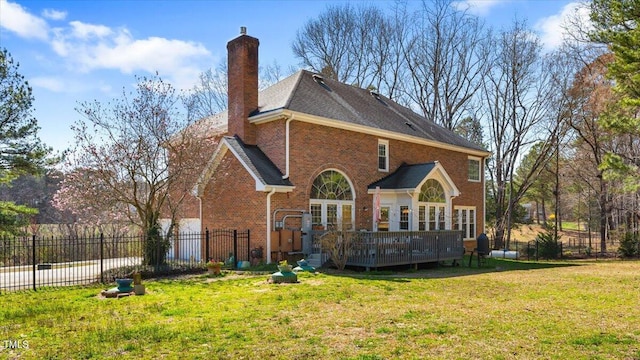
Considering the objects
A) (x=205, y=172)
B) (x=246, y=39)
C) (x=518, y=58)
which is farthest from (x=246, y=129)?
(x=518, y=58)

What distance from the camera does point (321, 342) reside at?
6551mm

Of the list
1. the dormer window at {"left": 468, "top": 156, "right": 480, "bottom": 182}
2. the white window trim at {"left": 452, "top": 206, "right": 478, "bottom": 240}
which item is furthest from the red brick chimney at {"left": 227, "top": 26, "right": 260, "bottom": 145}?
the dormer window at {"left": 468, "top": 156, "right": 480, "bottom": 182}

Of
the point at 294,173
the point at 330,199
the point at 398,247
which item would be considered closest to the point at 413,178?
the point at 330,199

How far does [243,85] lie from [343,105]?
475 cm

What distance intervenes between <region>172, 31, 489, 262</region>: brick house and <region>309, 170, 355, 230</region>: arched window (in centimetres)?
4

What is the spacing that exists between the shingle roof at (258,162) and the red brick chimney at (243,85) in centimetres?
47

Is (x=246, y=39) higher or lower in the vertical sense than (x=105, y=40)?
higher

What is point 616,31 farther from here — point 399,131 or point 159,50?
point 159,50

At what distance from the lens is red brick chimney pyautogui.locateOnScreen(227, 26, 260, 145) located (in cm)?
1908

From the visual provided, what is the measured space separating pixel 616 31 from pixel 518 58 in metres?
18.0

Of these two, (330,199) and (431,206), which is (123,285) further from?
(431,206)

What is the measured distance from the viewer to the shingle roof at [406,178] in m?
20.0

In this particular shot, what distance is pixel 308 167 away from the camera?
59.8 ft

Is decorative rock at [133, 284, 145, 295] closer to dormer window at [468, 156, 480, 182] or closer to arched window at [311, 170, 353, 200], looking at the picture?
arched window at [311, 170, 353, 200]
